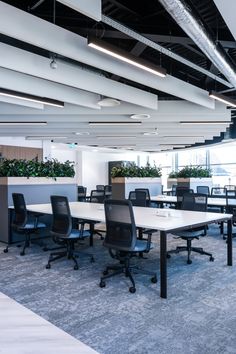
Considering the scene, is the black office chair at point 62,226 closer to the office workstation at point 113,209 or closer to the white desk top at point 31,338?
the office workstation at point 113,209

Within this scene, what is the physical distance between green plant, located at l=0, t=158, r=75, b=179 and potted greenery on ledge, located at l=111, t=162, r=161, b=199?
5.56 feet

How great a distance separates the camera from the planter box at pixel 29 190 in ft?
17.3

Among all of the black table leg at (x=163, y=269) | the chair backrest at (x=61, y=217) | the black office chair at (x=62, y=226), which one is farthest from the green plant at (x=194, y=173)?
the black table leg at (x=163, y=269)

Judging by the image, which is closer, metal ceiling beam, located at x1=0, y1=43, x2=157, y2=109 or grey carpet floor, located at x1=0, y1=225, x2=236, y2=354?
grey carpet floor, located at x1=0, y1=225, x2=236, y2=354

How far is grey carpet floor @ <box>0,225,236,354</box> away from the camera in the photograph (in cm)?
214

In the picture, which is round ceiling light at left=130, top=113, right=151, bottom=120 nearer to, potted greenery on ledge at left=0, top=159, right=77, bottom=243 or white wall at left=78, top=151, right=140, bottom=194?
potted greenery on ledge at left=0, top=159, right=77, bottom=243

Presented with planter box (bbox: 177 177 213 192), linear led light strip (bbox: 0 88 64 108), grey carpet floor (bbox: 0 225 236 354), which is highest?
linear led light strip (bbox: 0 88 64 108)

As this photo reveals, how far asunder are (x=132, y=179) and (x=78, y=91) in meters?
2.93

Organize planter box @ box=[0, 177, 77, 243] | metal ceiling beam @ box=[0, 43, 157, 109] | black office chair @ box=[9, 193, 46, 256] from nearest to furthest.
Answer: metal ceiling beam @ box=[0, 43, 157, 109], black office chair @ box=[9, 193, 46, 256], planter box @ box=[0, 177, 77, 243]

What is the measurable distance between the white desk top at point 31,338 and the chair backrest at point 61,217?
2.84 meters

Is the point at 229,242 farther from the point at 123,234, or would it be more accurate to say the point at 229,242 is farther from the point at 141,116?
the point at 141,116

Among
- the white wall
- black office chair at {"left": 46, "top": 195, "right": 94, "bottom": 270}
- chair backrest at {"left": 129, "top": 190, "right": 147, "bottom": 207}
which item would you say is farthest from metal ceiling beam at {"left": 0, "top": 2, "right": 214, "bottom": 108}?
the white wall

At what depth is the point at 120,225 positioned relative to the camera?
10.3 ft

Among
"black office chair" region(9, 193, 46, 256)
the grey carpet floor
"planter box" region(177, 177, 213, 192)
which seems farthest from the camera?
"planter box" region(177, 177, 213, 192)
